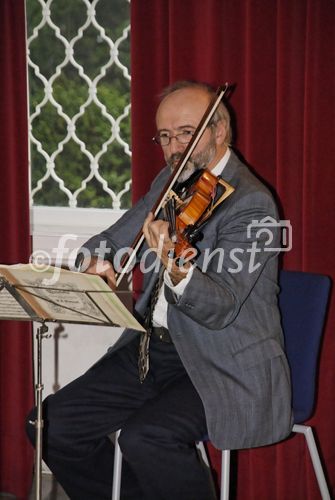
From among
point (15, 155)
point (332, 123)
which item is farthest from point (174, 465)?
point (15, 155)

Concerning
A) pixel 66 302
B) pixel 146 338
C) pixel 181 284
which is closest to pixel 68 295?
pixel 66 302

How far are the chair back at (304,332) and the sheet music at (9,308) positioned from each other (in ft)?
2.55

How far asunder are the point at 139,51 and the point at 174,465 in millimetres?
1349

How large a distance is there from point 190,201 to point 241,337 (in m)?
0.40

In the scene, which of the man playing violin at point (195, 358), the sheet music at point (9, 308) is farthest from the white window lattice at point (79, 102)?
the sheet music at point (9, 308)

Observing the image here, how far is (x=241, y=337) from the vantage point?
1883 millimetres

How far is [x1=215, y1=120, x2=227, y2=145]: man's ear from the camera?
→ 2053 mm

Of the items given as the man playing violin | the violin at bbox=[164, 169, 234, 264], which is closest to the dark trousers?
the man playing violin

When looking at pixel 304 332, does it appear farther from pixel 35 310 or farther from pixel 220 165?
pixel 35 310

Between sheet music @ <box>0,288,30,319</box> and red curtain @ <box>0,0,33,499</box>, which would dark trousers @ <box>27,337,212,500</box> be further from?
red curtain @ <box>0,0,33,499</box>

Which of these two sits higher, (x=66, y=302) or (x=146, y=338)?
(x=66, y=302)

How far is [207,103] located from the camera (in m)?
2.04

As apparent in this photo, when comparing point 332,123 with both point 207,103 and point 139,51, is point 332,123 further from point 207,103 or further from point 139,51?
point 139,51

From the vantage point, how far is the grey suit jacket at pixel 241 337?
184cm
